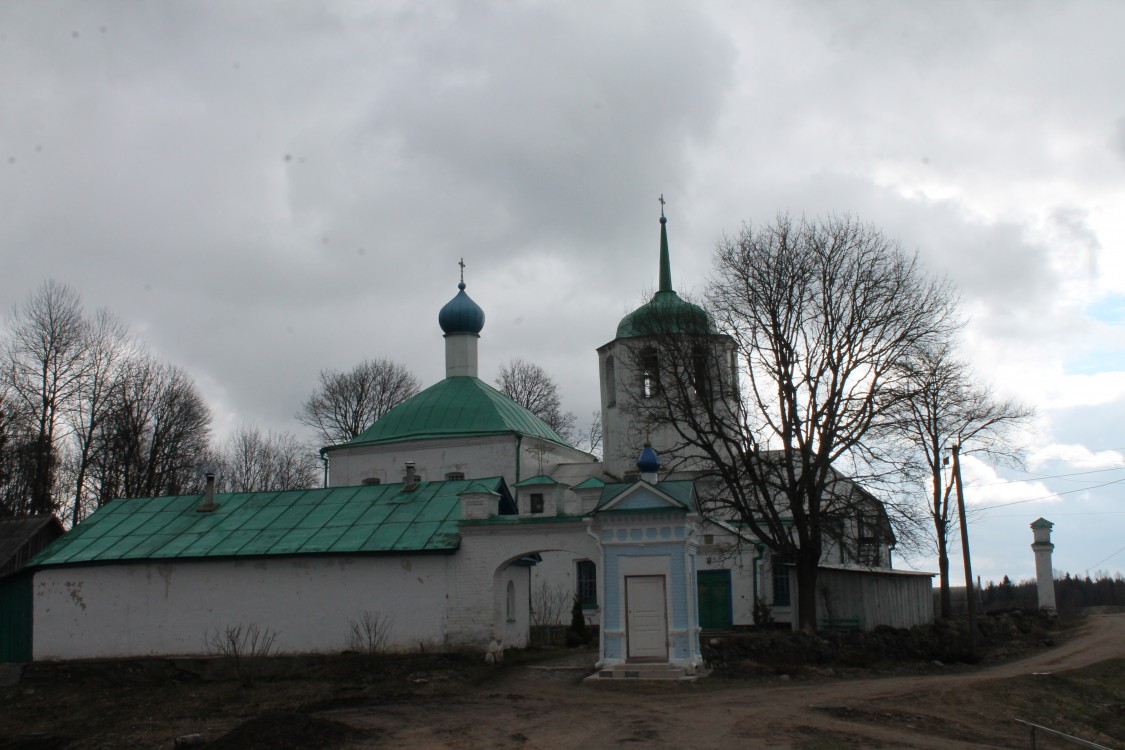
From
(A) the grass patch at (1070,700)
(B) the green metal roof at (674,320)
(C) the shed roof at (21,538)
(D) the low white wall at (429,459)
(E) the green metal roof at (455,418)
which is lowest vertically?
(A) the grass patch at (1070,700)

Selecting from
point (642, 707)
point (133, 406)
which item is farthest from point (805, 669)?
point (133, 406)

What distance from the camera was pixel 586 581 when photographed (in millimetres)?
28250

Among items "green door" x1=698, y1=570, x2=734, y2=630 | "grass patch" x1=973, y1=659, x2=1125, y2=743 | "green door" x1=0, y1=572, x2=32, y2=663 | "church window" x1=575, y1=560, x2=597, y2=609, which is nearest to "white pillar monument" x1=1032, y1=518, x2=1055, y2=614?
"green door" x1=698, y1=570, x2=734, y2=630

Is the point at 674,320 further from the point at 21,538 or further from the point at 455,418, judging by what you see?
the point at 21,538

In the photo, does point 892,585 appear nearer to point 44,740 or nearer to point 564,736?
point 564,736

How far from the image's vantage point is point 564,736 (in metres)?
12.4

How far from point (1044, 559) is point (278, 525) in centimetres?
2262

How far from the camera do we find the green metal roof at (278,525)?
20.6 m

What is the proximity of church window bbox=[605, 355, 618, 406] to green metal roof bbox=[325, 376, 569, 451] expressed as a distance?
251cm

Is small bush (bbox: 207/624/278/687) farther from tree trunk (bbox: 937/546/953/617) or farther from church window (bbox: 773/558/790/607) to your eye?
tree trunk (bbox: 937/546/953/617)

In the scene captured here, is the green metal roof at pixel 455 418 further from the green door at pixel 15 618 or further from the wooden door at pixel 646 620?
the wooden door at pixel 646 620

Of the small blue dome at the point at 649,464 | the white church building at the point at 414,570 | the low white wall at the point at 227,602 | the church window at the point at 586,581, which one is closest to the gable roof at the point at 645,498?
the white church building at the point at 414,570

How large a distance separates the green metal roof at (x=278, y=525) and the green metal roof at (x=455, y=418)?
7109mm

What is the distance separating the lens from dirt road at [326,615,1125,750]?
39.3ft
